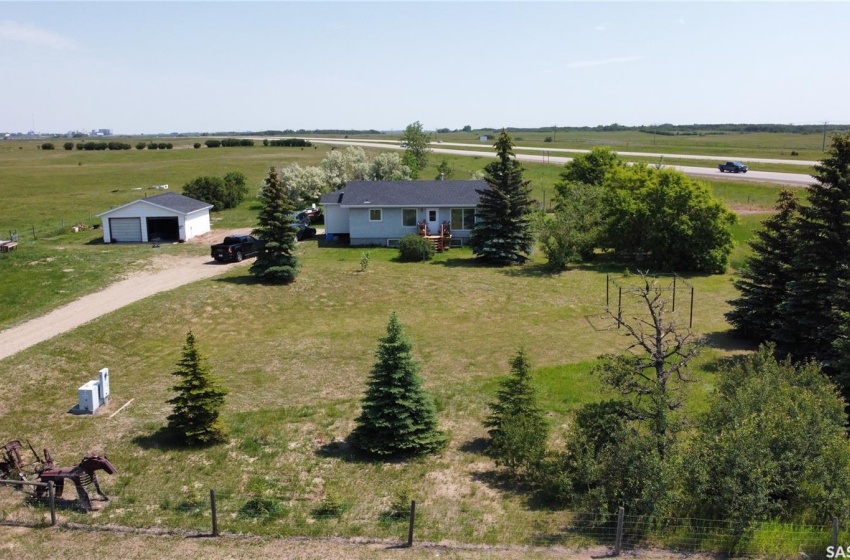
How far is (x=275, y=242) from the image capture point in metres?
32.9

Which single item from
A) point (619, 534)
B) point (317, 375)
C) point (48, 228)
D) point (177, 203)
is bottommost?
point (317, 375)

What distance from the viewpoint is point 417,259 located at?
130 feet

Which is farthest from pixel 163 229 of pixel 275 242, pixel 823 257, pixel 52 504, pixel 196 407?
pixel 823 257

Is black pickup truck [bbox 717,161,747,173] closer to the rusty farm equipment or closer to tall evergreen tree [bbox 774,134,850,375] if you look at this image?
tall evergreen tree [bbox 774,134,850,375]

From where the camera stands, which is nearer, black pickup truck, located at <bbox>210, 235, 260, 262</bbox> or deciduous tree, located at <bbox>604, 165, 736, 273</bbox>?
black pickup truck, located at <bbox>210, 235, 260, 262</bbox>

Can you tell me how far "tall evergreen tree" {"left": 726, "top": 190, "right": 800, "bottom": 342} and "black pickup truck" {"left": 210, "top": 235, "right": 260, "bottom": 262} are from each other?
24.0 meters

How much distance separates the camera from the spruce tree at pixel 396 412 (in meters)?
16.5

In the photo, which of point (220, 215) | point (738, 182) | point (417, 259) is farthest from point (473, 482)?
point (738, 182)

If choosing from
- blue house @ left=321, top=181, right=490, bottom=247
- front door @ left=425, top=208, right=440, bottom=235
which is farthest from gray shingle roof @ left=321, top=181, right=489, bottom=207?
front door @ left=425, top=208, right=440, bottom=235

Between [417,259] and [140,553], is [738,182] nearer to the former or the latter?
[417,259]

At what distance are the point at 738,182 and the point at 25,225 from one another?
59936 mm

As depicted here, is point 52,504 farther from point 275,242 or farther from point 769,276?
point 769,276

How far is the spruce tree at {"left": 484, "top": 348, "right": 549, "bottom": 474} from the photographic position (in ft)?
49.9

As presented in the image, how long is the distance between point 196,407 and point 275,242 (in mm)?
17110
